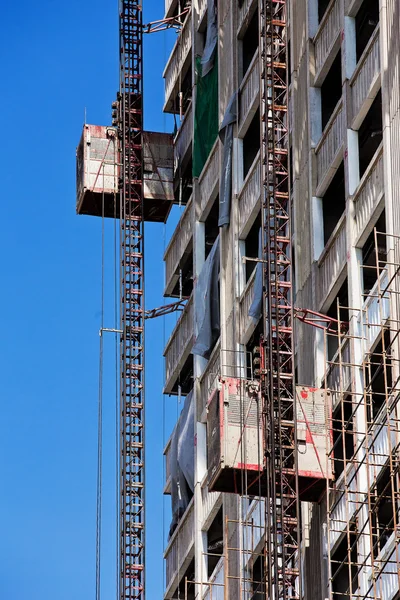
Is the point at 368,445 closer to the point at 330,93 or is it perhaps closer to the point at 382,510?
the point at 382,510

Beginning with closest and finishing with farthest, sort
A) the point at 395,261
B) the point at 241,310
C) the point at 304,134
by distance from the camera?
the point at 395,261 < the point at 304,134 < the point at 241,310

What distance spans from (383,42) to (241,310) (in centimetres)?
1646

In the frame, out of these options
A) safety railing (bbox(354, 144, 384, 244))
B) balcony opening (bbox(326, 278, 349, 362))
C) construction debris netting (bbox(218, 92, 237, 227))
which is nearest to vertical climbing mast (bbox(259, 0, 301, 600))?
balcony opening (bbox(326, 278, 349, 362))

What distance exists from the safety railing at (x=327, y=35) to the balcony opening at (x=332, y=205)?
3.86 m

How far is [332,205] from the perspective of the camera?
2109 inches

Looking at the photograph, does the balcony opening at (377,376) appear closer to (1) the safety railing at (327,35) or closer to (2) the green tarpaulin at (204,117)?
(1) the safety railing at (327,35)

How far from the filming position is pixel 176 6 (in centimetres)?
8212

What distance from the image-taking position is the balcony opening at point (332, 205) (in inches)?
2085

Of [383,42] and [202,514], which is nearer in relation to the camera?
[383,42]

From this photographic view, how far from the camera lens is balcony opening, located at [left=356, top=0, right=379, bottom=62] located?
168ft

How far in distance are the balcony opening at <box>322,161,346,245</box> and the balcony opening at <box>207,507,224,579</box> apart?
1467 centimetres

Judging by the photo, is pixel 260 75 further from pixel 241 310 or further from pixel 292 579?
pixel 292 579

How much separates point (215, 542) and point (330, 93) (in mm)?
18994

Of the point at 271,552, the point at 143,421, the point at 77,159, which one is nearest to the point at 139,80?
the point at 77,159
